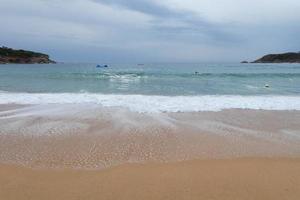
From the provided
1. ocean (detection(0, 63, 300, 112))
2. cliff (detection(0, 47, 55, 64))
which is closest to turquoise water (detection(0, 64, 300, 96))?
ocean (detection(0, 63, 300, 112))

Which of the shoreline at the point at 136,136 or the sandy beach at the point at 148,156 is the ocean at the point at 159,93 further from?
the sandy beach at the point at 148,156

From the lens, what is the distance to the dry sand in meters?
3.46

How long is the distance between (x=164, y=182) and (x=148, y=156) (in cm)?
112

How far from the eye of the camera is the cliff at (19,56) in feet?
316

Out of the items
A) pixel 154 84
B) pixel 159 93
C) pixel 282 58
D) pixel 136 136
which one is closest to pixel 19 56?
pixel 154 84

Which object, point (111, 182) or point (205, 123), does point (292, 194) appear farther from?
point (205, 123)

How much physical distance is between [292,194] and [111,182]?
7.07 feet

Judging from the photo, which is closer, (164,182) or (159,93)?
(164,182)

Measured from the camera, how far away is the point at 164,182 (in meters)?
3.84

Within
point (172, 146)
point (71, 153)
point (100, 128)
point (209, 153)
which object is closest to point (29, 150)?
point (71, 153)

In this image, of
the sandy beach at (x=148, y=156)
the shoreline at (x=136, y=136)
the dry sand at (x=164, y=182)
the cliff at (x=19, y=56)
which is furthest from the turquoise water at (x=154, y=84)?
the cliff at (x=19, y=56)

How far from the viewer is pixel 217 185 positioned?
3.73 m

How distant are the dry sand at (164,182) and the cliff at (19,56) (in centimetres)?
10007

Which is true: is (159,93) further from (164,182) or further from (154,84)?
(164,182)
